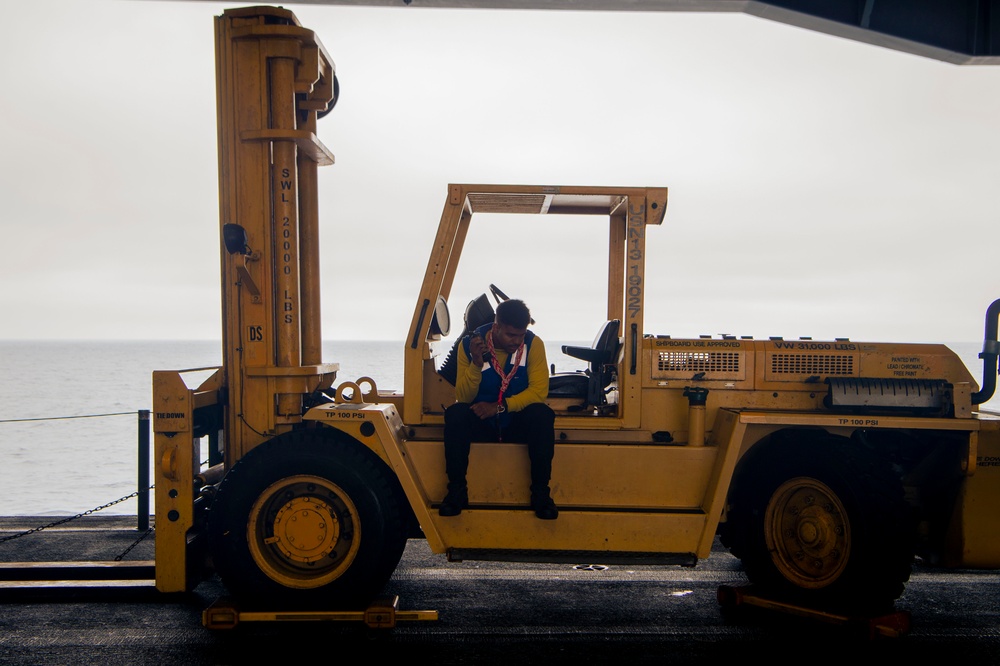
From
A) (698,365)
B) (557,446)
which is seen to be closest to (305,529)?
(557,446)

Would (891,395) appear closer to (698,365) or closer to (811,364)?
(811,364)

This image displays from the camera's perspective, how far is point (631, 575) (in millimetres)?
6195

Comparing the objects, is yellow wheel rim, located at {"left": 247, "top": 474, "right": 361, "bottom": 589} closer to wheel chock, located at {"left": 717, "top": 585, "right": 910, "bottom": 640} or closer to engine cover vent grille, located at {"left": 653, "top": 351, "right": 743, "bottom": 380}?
engine cover vent grille, located at {"left": 653, "top": 351, "right": 743, "bottom": 380}

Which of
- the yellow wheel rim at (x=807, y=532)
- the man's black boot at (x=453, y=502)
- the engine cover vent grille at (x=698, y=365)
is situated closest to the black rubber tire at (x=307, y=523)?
the man's black boot at (x=453, y=502)

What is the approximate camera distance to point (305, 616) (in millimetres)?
4777

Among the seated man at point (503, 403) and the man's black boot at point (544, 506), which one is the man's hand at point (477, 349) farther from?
the man's black boot at point (544, 506)

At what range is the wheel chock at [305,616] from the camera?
15.6ft

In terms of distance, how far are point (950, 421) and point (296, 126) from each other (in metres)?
4.98

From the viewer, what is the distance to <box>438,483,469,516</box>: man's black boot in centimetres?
494

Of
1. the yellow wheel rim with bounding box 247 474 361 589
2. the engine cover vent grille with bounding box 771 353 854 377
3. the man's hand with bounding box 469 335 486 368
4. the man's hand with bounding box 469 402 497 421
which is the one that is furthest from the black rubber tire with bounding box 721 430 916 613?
the yellow wheel rim with bounding box 247 474 361 589

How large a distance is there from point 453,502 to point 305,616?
118 centimetres

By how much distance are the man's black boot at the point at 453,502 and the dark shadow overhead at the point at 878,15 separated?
584 cm

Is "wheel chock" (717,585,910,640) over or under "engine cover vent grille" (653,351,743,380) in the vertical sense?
under

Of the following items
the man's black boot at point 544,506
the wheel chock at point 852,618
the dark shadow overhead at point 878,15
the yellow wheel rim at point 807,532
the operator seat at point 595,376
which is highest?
the dark shadow overhead at point 878,15
